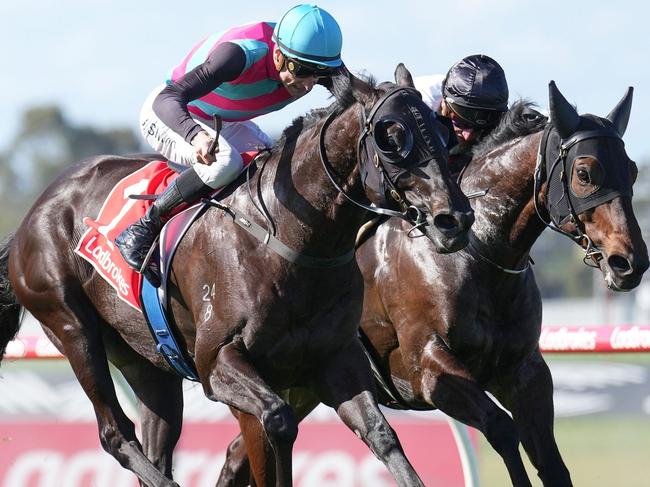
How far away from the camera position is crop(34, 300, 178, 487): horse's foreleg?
5.21 metres

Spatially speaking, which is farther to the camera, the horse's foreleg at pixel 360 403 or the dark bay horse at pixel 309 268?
the horse's foreleg at pixel 360 403

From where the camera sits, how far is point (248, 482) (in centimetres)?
560

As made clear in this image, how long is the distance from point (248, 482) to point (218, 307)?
4.53 ft

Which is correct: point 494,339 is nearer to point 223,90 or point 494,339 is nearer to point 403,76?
point 403,76

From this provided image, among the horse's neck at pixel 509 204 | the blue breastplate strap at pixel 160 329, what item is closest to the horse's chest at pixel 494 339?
the horse's neck at pixel 509 204

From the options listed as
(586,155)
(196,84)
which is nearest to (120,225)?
(196,84)

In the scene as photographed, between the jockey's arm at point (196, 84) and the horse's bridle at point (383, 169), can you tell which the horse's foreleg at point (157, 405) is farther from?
the horse's bridle at point (383, 169)

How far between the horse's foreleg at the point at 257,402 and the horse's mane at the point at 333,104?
0.86 m

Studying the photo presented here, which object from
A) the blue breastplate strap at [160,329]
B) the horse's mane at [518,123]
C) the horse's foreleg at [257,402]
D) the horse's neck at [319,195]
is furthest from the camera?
the horse's mane at [518,123]

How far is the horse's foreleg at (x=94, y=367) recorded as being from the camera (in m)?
5.21

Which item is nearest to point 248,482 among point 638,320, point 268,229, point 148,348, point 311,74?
point 148,348

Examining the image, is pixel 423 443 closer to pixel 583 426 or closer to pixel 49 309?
pixel 583 426

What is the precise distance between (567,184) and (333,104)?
98 centimetres

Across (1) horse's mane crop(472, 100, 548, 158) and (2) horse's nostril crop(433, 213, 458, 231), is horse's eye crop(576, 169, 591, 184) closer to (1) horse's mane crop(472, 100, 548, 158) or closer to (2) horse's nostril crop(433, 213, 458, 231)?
(1) horse's mane crop(472, 100, 548, 158)
